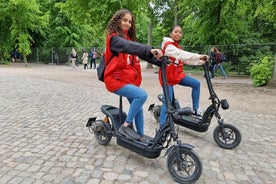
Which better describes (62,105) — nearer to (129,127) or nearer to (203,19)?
(129,127)

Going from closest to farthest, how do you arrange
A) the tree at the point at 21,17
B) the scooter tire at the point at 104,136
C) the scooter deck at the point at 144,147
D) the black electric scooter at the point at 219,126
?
the scooter deck at the point at 144,147 → the scooter tire at the point at 104,136 → the black electric scooter at the point at 219,126 → the tree at the point at 21,17

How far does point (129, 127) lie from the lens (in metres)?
4.11

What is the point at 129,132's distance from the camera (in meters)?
4.03

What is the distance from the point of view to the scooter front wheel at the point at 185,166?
344cm

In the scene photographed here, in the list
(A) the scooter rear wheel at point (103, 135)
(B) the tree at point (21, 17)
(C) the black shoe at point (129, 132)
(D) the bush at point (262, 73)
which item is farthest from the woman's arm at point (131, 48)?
(B) the tree at point (21, 17)

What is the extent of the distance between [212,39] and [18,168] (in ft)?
57.5

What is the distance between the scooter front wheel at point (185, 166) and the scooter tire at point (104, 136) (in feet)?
4.27

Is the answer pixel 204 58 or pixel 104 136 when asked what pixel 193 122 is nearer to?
pixel 204 58

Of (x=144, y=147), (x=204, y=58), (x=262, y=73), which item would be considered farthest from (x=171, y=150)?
(x=262, y=73)

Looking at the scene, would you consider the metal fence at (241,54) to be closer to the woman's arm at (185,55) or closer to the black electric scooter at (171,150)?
the woman's arm at (185,55)

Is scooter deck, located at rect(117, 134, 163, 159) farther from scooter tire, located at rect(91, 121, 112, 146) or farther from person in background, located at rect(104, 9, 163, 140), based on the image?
scooter tire, located at rect(91, 121, 112, 146)

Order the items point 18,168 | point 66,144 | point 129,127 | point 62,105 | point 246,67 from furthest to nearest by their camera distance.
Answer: point 246,67, point 62,105, point 66,144, point 129,127, point 18,168

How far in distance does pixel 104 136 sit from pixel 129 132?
0.83m

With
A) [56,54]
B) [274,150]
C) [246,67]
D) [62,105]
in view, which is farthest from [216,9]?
[56,54]
